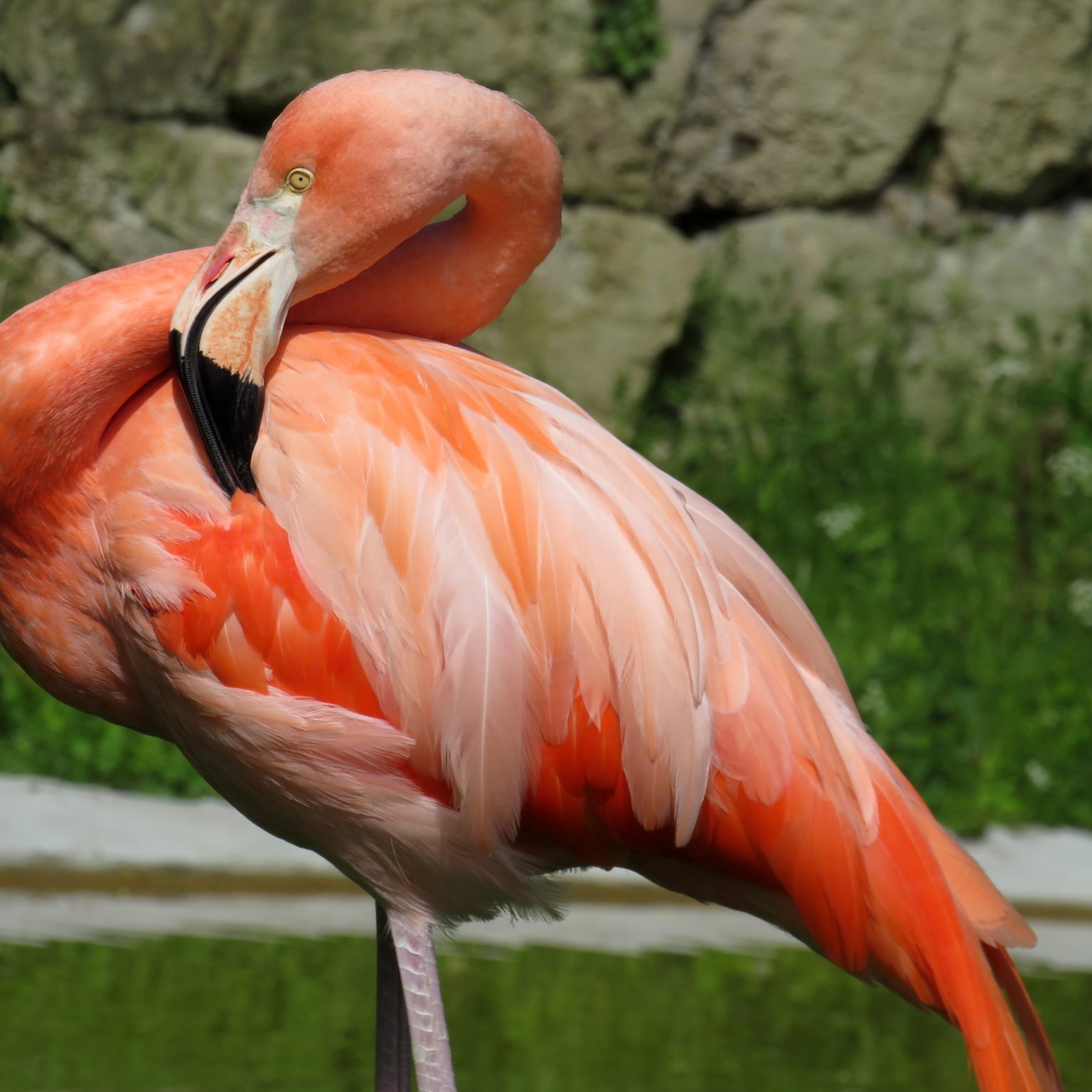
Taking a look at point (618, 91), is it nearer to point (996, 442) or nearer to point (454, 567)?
point (996, 442)

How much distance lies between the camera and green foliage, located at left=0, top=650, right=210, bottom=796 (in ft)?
13.7

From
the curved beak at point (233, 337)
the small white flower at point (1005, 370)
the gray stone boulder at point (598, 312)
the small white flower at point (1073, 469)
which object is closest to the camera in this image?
the curved beak at point (233, 337)

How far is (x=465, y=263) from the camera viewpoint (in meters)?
2.23

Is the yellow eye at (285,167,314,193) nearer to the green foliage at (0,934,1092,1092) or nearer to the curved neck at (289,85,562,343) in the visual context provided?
the curved neck at (289,85,562,343)

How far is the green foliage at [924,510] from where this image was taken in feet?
14.7

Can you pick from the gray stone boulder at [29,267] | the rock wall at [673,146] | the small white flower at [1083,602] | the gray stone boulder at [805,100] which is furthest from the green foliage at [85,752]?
the gray stone boulder at [805,100]

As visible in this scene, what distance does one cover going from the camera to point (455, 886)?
211 centimetres

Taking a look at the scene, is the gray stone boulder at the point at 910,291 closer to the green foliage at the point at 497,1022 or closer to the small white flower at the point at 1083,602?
the small white flower at the point at 1083,602

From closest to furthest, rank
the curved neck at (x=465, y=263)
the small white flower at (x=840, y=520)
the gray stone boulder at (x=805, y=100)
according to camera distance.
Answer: the curved neck at (x=465, y=263) → the small white flower at (x=840, y=520) → the gray stone boulder at (x=805, y=100)

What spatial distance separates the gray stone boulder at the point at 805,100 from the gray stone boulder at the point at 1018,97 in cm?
11

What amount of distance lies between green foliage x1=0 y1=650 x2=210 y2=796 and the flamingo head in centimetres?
236

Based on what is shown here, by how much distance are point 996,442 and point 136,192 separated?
10.7 ft

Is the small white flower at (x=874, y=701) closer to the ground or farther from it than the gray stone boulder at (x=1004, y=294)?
closer to the ground

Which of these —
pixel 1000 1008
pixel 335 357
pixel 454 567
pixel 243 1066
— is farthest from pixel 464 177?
pixel 243 1066
